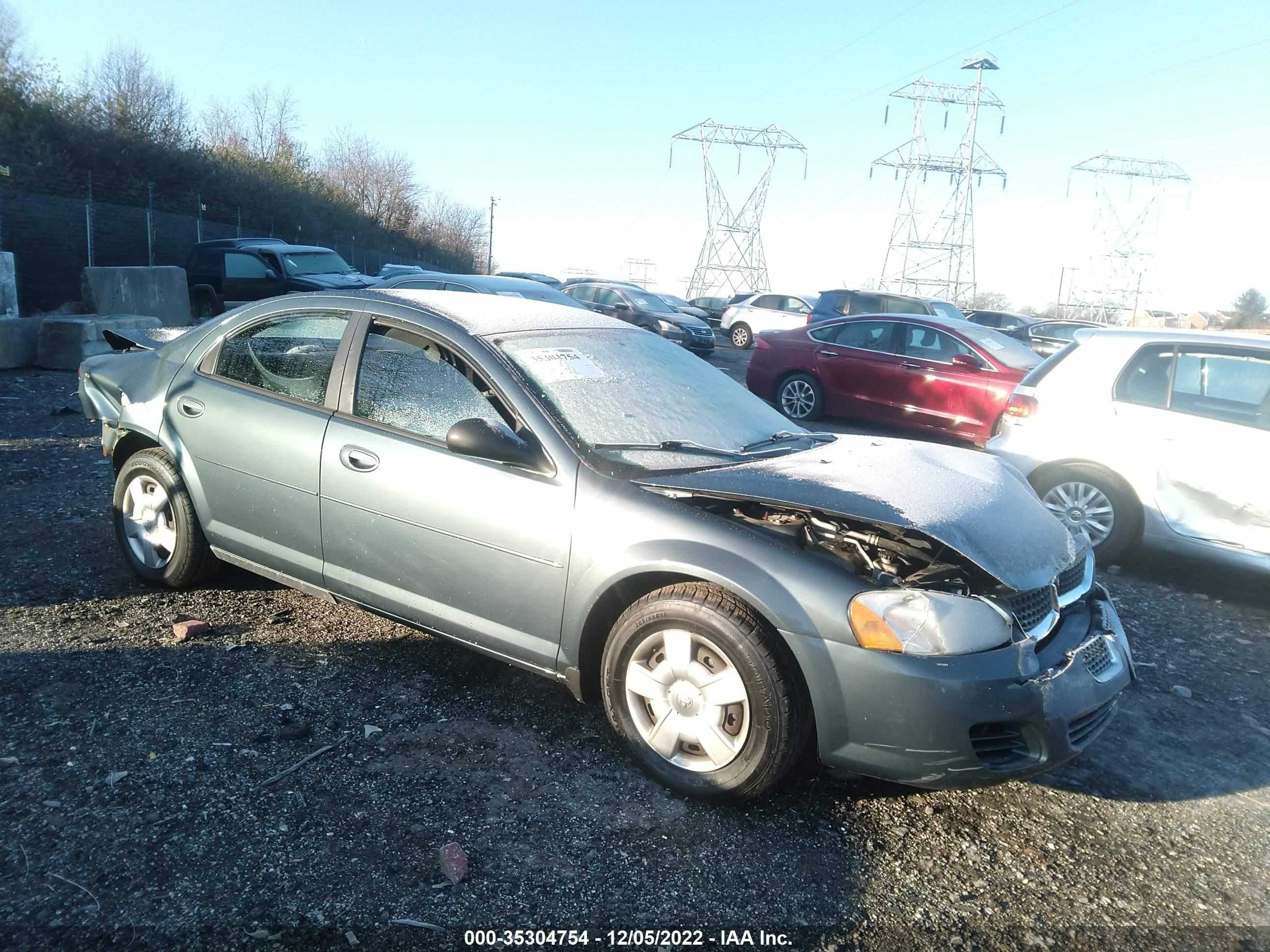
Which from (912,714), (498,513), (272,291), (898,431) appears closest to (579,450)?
(498,513)

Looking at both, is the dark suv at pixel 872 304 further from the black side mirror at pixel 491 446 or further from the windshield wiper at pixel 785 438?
the black side mirror at pixel 491 446

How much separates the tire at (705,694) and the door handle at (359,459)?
123 cm

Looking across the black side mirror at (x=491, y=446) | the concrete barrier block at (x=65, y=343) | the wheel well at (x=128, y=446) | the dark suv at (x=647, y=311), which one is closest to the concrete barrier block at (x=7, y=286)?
the concrete barrier block at (x=65, y=343)

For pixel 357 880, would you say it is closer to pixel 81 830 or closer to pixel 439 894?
pixel 439 894

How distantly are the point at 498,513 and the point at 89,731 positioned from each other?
1.65 metres

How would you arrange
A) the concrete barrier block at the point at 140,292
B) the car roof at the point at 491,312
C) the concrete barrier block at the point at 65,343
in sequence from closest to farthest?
1. the car roof at the point at 491,312
2. the concrete barrier block at the point at 65,343
3. the concrete barrier block at the point at 140,292

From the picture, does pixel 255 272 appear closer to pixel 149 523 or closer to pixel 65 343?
pixel 65 343

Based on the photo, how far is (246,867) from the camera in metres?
2.60

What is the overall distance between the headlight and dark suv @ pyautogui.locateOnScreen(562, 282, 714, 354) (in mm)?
15865

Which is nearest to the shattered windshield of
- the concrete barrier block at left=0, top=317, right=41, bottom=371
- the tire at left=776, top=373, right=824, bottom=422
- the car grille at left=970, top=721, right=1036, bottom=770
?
the car grille at left=970, top=721, right=1036, bottom=770

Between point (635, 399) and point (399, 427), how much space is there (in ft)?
3.17

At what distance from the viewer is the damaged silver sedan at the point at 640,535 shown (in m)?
2.80

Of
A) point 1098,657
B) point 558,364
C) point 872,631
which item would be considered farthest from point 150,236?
point 1098,657

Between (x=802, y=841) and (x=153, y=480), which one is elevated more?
(x=153, y=480)
